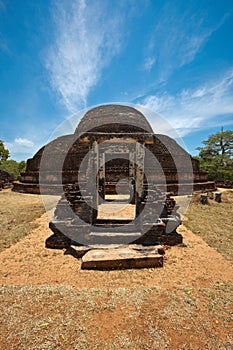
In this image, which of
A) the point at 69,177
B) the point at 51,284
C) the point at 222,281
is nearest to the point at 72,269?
the point at 51,284

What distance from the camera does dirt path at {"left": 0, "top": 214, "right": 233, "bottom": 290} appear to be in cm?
296

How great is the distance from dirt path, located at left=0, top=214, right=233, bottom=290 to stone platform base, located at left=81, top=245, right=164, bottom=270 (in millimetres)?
127

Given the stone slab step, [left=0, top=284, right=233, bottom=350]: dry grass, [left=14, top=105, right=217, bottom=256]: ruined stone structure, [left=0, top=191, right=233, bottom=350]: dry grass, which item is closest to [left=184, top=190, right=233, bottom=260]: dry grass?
[left=14, top=105, right=217, bottom=256]: ruined stone structure

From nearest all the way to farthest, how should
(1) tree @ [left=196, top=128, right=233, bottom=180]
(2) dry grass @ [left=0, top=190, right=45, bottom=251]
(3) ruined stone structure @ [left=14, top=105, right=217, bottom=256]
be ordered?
1. (3) ruined stone structure @ [left=14, top=105, right=217, bottom=256]
2. (2) dry grass @ [left=0, top=190, right=45, bottom=251]
3. (1) tree @ [left=196, top=128, right=233, bottom=180]

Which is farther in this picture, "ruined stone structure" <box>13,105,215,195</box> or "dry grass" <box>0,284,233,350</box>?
"ruined stone structure" <box>13,105,215,195</box>

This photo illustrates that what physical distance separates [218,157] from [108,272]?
25.4 meters

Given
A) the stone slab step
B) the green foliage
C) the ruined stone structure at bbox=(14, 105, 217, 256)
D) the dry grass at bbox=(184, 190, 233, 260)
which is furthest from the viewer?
the green foliage

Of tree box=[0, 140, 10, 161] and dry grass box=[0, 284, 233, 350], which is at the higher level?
tree box=[0, 140, 10, 161]

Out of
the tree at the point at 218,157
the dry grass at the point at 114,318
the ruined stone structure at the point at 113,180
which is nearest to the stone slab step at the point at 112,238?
the ruined stone structure at the point at 113,180

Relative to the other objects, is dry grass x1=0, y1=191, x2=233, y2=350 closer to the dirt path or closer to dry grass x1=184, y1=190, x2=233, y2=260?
the dirt path

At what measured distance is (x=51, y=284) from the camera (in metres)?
2.90

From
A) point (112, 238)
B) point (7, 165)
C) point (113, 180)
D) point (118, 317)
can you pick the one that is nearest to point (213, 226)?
point (112, 238)

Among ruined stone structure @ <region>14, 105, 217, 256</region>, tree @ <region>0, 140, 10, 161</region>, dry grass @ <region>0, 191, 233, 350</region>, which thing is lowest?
dry grass @ <region>0, 191, 233, 350</region>

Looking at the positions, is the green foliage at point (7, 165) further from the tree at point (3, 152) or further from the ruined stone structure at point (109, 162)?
the ruined stone structure at point (109, 162)
